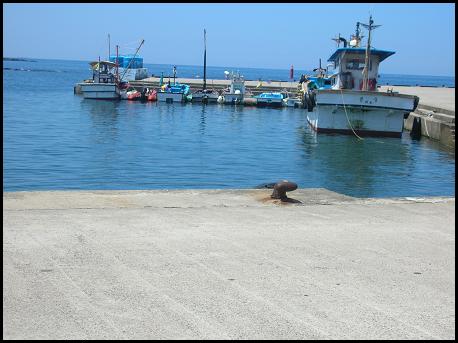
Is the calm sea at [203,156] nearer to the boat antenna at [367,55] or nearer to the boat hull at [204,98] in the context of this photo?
the boat antenna at [367,55]

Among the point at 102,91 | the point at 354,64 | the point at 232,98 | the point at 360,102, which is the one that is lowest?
the point at 232,98

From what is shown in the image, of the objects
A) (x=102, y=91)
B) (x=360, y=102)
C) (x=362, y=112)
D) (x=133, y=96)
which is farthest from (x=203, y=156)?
(x=133, y=96)

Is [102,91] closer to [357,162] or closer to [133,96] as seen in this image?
[133,96]

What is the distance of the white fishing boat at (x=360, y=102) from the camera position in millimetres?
30922

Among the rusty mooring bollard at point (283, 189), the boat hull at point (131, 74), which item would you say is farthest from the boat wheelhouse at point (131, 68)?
the rusty mooring bollard at point (283, 189)

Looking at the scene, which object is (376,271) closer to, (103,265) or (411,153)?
(103,265)

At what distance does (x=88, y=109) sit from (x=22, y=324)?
45558mm

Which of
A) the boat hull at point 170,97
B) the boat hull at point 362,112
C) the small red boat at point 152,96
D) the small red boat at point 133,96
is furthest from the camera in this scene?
the small red boat at point 133,96

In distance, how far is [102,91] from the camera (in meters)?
57.2

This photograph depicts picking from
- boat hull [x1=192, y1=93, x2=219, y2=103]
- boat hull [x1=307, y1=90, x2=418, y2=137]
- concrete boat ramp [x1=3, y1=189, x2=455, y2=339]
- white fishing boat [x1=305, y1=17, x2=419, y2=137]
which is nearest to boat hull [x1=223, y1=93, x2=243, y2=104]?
boat hull [x1=192, y1=93, x2=219, y2=103]

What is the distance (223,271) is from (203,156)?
20.0 meters

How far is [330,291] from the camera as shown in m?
5.47

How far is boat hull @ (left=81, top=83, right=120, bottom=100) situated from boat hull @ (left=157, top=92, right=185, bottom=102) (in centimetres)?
368

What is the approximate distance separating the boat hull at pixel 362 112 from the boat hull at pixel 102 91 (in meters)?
28.1
